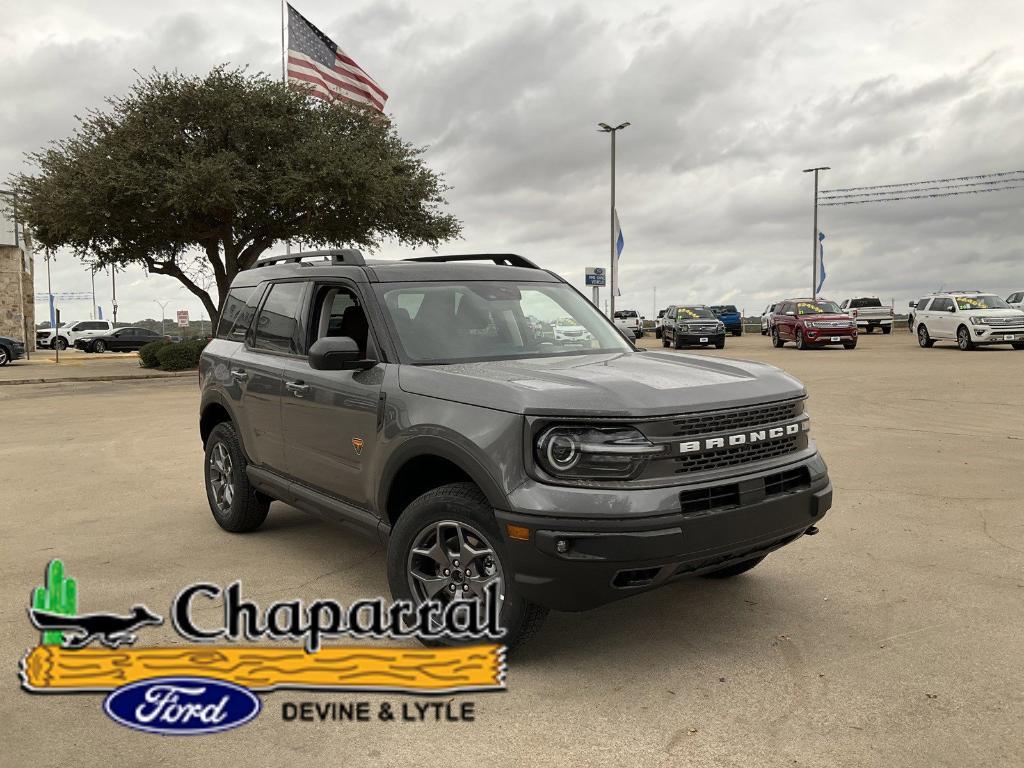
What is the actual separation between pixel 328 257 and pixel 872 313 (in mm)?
42443

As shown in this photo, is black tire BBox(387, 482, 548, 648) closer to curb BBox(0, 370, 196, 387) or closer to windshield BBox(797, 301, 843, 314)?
curb BBox(0, 370, 196, 387)

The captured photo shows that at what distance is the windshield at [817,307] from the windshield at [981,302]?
13.6 feet

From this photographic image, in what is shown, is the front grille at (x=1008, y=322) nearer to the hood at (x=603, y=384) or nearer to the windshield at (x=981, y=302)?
the windshield at (x=981, y=302)

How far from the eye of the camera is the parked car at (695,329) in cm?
3344

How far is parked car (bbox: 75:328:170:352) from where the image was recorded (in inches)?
1871

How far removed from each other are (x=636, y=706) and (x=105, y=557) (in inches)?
151

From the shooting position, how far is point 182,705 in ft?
11.9

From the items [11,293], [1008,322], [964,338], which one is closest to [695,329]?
[964,338]

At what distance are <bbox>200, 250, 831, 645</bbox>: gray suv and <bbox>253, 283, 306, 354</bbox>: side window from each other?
0.03m

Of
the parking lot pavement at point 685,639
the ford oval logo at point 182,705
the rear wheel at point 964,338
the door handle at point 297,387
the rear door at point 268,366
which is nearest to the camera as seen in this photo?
the parking lot pavement at point 685,639

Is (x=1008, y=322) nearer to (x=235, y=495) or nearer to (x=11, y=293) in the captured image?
(x=235, y=495)

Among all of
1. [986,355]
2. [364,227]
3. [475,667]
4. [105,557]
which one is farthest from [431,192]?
[475,667]

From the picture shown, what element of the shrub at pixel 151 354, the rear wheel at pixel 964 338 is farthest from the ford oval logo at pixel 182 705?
the rear wheel at pixel 964 338

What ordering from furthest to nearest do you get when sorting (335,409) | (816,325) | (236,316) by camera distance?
(816,325) → (236,316) → (335,409)
